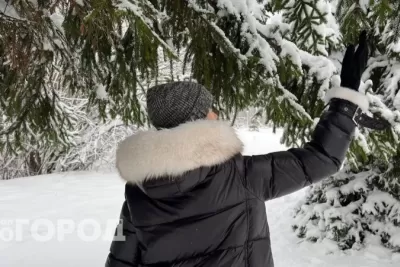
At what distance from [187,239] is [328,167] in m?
0.60

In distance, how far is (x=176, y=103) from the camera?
157 cm

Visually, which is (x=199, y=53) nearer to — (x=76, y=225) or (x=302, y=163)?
(x=302, y=163)

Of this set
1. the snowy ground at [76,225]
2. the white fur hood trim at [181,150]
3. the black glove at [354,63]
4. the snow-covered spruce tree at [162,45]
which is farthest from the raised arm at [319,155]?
the snowy ground at [76,225]

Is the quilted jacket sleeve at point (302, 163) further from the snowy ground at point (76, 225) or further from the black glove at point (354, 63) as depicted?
the snowy ground at point (76, 225)

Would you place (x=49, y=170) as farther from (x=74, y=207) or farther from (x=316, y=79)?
(x=316, y=79)

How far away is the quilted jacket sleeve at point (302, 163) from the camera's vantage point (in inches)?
62.5

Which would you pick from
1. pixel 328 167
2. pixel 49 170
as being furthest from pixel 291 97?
pixel 49 170

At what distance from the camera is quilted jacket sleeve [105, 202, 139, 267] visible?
1.71 meters

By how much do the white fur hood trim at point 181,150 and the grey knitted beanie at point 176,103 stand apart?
0.05 m

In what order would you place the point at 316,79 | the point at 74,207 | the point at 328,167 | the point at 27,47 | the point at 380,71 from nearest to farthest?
the point at 328,167, the point at 27,47, the point at 316,79, the point at 380,71, the point at 74,207

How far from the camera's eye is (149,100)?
1614 millimetres

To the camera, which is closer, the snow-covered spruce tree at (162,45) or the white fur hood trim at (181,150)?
the white fur hood trim at (181,150)

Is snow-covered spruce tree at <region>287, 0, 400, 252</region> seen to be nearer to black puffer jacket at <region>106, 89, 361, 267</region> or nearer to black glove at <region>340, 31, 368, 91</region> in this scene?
black glove at <region>340, 31, 368, 91</region>

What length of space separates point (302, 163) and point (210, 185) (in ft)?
1.19
